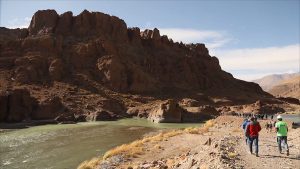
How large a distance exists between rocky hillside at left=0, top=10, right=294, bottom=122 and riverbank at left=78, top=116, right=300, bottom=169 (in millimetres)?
46997

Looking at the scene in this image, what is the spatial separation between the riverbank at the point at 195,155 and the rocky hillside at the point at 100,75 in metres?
47.0

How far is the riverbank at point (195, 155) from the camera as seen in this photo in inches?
639

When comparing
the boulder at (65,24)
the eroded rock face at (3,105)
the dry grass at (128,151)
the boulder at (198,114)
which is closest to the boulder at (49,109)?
the eroded rock face at (3,105)

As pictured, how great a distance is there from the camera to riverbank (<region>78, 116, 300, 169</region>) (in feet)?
53.3

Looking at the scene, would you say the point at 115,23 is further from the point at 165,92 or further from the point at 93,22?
the point at 165,92

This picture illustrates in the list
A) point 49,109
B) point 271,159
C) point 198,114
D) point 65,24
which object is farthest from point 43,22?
point 271,159

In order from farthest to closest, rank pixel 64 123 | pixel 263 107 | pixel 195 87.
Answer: pixel 195 87, pixel 263 107, pixel 64 123

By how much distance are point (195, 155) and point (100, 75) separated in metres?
100

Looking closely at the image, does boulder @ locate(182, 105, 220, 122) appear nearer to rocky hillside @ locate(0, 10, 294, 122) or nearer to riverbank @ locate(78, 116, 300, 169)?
rocky hillside @ locate(0, 10, 294, 122)

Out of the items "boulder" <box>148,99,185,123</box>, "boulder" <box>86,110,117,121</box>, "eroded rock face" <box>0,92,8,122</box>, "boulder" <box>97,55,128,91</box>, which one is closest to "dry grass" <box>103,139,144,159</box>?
"boulder" <box>148,99,185,123</box>

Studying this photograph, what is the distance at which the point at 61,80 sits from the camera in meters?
110

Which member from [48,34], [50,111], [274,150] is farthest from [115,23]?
[274,150]

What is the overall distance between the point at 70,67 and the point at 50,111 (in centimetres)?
3402

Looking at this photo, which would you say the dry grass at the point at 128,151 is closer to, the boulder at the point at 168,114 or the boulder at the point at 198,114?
the boulder at the point at 168,114
